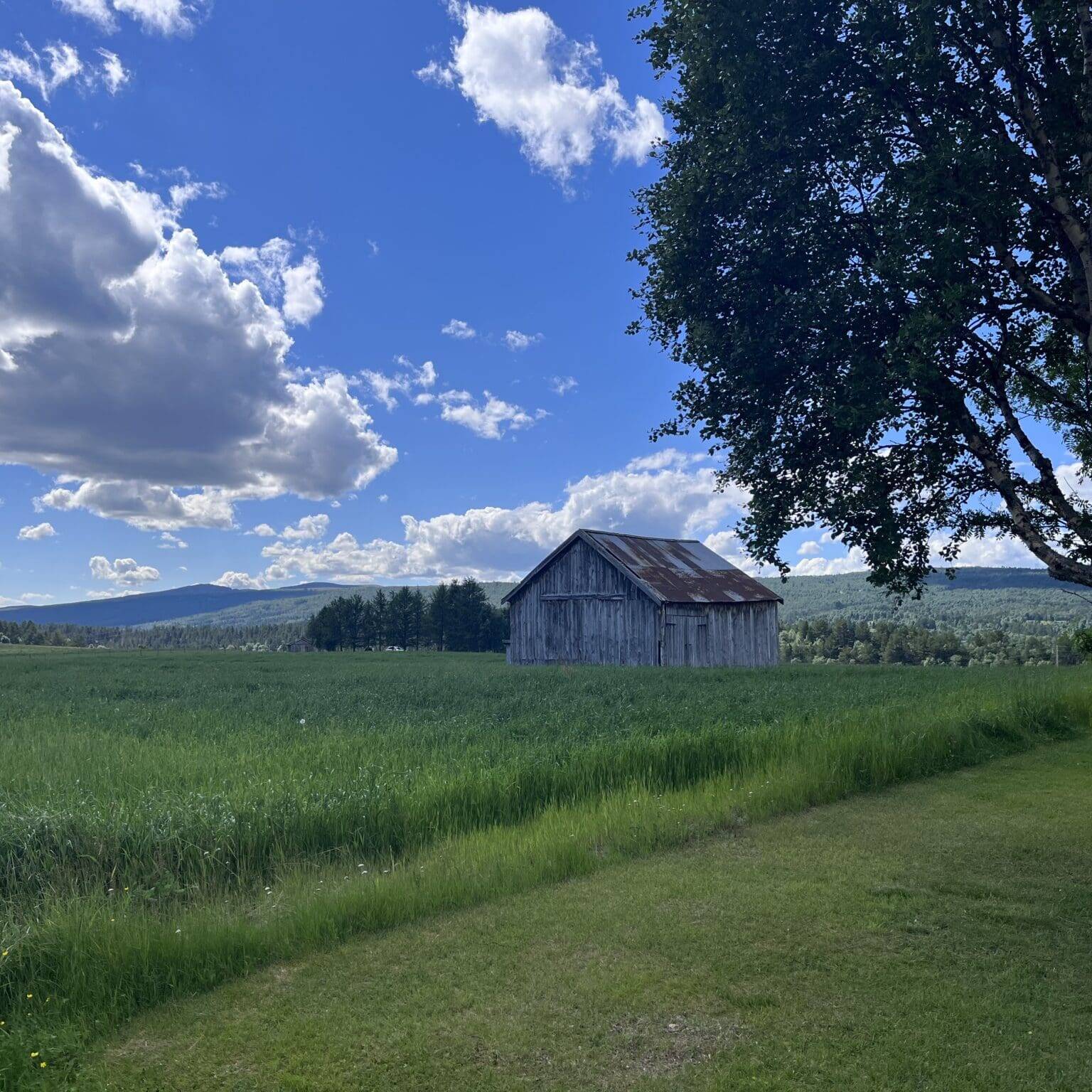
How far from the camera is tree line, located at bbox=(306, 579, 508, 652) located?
102125 millimetres

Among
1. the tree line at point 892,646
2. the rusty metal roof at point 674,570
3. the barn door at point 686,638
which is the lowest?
the tree line at point 892,646

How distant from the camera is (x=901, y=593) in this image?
11.4 meters

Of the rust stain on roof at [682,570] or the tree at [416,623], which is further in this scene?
the tree at [416,623]

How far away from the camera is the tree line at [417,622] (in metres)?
102

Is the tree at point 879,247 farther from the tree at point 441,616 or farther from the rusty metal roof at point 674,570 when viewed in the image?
the tree at point 441,616

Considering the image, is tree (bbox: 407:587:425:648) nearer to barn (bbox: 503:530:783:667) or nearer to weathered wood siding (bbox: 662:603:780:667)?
barn (bbox: 503:530:783:667)

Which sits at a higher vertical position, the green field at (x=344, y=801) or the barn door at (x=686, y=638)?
the barn door at (x=686, y=638)

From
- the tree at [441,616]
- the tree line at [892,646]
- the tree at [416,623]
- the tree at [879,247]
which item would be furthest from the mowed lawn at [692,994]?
the tree at [416,623]

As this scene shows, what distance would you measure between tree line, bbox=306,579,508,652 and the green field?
7941 centimetres

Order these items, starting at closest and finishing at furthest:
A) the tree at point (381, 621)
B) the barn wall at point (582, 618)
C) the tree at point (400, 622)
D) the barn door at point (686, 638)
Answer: the barn door at point (686, 638), the barn wall at point (582, 618), the tree at point (400, 622), the tree at point (381, 621)

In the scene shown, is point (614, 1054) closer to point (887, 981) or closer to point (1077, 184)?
point (887, 981)

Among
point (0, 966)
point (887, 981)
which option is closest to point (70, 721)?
point (0, 966)

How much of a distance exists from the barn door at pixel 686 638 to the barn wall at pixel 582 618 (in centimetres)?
63

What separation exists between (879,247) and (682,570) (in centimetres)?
3344
